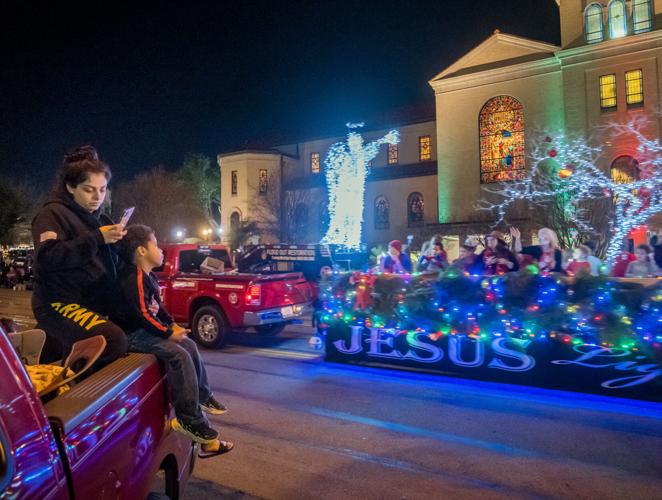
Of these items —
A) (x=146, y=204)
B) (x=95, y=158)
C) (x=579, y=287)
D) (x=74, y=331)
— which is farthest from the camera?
(x=146, y=204)

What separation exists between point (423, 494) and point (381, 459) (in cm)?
72

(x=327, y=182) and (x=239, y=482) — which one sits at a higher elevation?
(x=327, y=182)

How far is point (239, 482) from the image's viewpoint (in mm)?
4168

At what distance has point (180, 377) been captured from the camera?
2.90 m

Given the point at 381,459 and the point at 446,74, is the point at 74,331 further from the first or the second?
the point at 446,74

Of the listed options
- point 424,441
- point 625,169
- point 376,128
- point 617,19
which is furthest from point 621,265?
point 376,128

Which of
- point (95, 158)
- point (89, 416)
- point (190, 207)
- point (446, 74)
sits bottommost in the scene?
point (89, 416)

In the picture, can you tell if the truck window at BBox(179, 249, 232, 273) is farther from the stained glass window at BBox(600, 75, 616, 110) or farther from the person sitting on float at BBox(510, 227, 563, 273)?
the stained glass window at BBox(600, 75, 616, 110)

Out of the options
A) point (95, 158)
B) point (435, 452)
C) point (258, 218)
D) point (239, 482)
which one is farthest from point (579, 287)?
point (258, 218)

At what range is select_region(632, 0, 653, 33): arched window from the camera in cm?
2512

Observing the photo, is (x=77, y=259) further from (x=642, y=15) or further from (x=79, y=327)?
(x=642, y=15)

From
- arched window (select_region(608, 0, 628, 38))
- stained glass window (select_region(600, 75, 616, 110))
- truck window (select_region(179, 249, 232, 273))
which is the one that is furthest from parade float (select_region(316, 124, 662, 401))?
arched window (select_region(608, 0, 628, 38))

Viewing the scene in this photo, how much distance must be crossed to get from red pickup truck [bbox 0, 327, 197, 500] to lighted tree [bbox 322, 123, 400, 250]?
3384cm

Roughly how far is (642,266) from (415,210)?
93.8 ft
